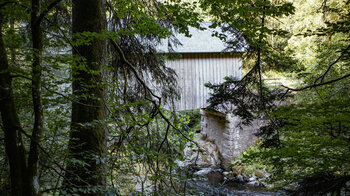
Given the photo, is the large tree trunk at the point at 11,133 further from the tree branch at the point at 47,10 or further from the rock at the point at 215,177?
the rock at the point at 215,177

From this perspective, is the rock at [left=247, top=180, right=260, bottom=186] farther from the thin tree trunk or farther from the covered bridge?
the thin tree trunk

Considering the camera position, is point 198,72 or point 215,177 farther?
point 198,72

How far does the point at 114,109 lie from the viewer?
8.39 ft

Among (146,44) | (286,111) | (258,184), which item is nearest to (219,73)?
(258,184)

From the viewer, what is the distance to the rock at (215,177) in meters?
8.94

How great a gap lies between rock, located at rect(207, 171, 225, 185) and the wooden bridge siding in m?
2.68

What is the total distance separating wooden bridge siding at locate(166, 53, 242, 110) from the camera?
10.0 meters

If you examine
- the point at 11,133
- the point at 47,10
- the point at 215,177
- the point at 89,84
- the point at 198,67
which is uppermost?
the point at 198,67

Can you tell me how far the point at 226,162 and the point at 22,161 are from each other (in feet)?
30.3

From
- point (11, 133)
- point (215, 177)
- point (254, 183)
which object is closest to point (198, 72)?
point (215, 177)

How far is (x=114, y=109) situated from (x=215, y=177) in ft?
24.9

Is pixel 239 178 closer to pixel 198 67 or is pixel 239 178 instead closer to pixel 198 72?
pixel 198 72

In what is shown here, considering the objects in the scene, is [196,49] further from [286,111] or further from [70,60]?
[70,60]

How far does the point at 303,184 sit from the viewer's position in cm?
255
